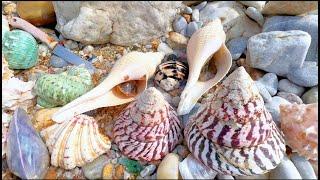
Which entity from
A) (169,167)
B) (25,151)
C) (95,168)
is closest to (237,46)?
(169,167)

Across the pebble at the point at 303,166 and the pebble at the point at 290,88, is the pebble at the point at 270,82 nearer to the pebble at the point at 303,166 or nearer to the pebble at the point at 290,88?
the pebble at the point at 290,88

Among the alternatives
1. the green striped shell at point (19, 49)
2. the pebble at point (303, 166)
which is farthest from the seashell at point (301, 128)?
the green striped shell at point (19, 49)

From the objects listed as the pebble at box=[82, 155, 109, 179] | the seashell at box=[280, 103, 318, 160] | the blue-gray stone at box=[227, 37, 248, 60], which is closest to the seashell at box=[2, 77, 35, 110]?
the pebble at box=[82, 155, 109, 179]

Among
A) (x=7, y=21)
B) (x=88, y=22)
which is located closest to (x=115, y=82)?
(x=88, y=22)

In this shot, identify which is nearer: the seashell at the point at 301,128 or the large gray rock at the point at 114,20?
the seashell at the point at 301,128

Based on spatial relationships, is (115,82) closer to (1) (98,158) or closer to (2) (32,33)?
(1) (98,158)

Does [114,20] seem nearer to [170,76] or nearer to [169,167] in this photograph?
[170,76]

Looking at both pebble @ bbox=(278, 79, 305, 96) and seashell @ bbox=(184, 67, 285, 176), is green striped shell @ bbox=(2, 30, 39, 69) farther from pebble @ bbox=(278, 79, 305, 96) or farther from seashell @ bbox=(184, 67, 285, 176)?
pebble @ bbox=(278, 79, 305, 96)
